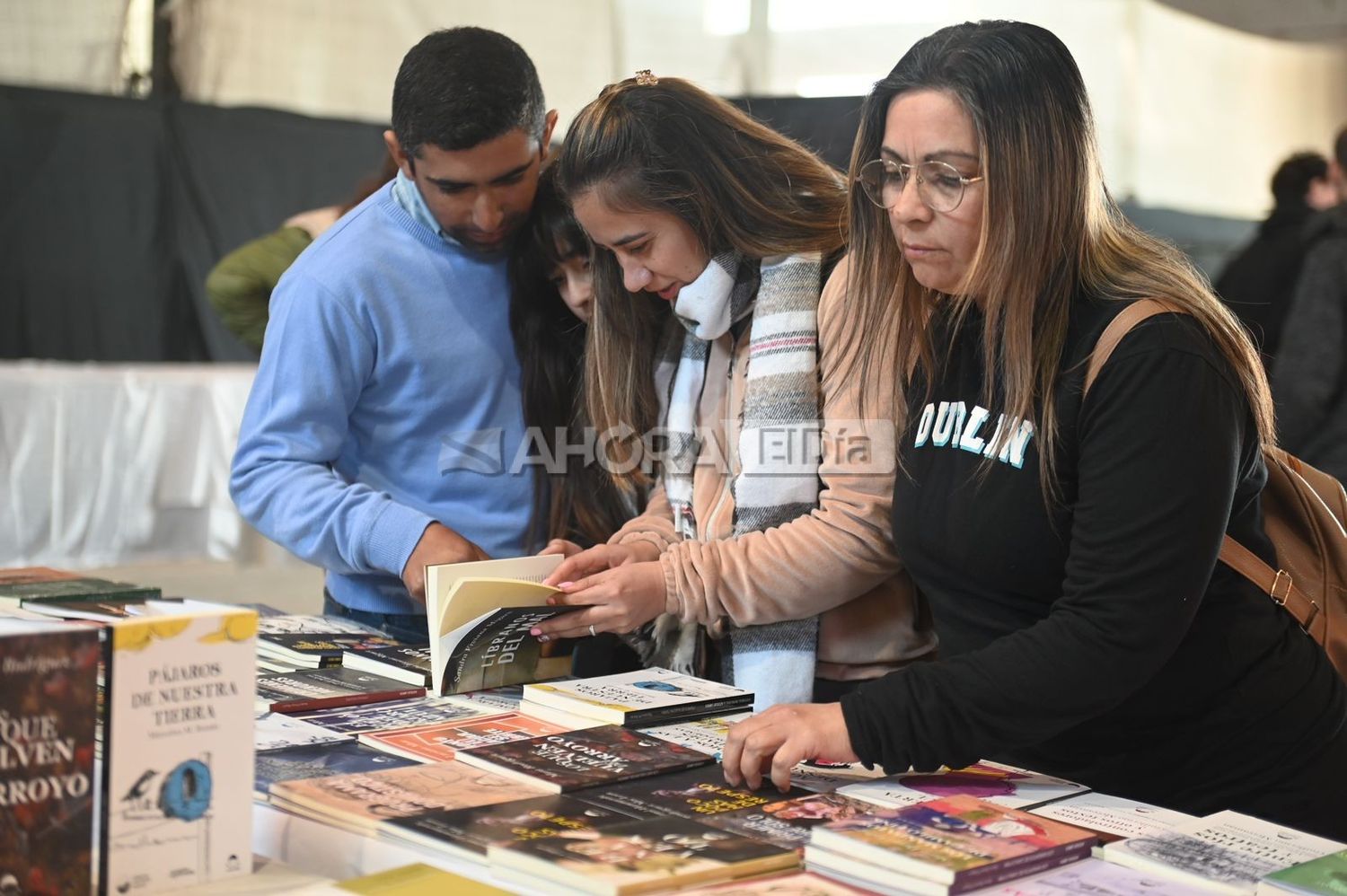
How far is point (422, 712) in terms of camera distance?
1686 mm

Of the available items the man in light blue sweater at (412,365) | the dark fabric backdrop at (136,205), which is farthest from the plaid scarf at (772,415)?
the dark fabric backdrop at (136,205)

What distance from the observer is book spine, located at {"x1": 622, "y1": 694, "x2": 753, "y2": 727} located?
1633 millimetres

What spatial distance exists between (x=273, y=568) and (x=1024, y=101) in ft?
15.5

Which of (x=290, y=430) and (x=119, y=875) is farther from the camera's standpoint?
(x=290, y=430)

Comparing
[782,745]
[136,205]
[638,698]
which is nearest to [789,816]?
[782,745]

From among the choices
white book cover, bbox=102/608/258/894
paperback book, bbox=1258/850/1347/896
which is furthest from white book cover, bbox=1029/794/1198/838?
white book cover, bbox=102/608/258/894

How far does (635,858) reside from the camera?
1149 mm

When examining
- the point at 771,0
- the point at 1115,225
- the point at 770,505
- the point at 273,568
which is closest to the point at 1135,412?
the point at 1115,225

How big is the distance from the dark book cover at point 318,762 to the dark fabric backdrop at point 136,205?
14.4ft

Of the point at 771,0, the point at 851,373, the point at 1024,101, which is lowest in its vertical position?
the point at 851,373

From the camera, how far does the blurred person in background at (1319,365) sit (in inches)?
126

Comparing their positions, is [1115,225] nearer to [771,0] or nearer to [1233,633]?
[1233,633]

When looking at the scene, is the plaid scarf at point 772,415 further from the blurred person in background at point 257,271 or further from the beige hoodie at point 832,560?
the blurred person in background at point 257,271

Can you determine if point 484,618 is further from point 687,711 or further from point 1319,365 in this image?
point 1319,365
